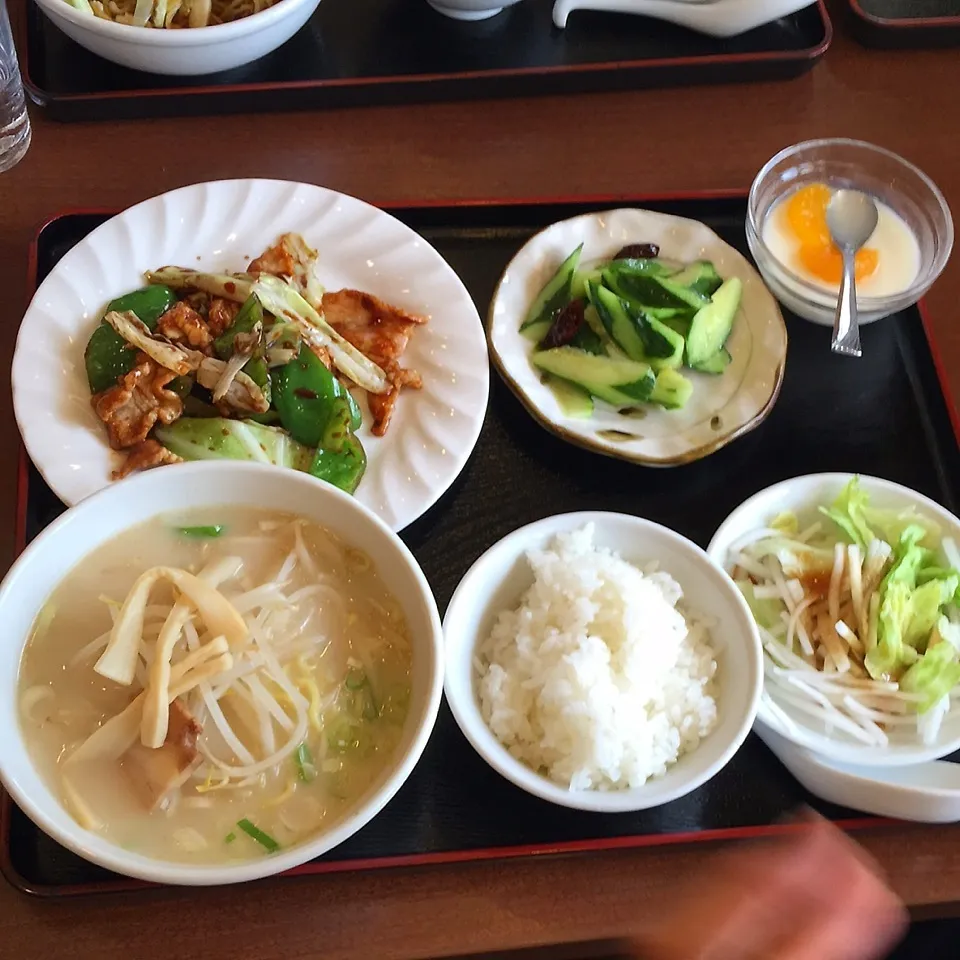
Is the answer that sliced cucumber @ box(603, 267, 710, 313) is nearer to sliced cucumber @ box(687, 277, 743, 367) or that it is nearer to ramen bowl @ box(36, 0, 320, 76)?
sliced cucumber @ box(687, 277, 743, 367)

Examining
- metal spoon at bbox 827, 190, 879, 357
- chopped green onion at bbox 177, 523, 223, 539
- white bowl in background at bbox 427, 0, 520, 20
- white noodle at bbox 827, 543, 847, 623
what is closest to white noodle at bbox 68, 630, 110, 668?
chopped green onion at bbox 177, 523, 223, 539

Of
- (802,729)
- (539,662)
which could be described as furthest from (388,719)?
(802,729)

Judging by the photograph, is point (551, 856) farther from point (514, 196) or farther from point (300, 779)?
point (514, 196)

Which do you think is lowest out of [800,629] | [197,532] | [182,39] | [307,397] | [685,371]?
[800,629]

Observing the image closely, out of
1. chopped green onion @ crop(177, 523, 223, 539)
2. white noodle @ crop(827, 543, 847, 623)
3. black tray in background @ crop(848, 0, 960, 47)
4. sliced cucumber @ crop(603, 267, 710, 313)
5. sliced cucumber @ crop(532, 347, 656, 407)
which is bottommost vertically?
white noodle @ crop(827, 543, 847, 623)

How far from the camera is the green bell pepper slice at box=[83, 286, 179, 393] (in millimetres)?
1488

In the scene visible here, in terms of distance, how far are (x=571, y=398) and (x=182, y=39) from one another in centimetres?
91

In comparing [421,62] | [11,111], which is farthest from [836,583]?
[11,111]

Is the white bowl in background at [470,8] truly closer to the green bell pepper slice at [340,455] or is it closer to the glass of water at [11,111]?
the glass of water at [11,111]

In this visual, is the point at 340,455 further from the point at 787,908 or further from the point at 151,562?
the point at 787,908

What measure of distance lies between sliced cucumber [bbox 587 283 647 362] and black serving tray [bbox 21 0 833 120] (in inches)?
23.0

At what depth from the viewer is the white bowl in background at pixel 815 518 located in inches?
52.3

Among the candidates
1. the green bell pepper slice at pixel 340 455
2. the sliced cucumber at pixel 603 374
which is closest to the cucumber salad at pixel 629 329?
the sliced cucumber at pixel 603 374

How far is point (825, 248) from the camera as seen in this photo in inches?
71.3
